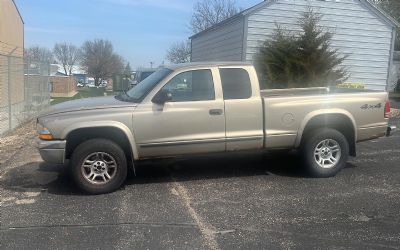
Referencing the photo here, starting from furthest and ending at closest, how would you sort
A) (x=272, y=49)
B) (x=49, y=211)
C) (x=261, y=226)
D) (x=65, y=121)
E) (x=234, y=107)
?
(x=272, y=49), (x=234, y=107), (x=65, y=121), (x=49, y=211), (x=261, y=226)

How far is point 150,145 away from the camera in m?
6.29

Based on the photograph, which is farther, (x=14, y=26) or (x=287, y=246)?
(x=14, y=26)

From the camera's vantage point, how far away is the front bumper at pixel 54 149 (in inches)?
235

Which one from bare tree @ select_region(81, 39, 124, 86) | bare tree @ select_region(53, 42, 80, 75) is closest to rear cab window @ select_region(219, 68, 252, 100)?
bare tree @ select_region(81, 39, 124, 86)

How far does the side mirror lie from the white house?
996cm

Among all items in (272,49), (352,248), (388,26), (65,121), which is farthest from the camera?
(388,26)

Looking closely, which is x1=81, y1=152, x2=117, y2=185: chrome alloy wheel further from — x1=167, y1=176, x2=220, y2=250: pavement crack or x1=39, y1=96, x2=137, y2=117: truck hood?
x1=167, y1=176, x2=220, y2=250: pavement crack

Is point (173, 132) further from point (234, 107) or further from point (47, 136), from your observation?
point (47, 136)

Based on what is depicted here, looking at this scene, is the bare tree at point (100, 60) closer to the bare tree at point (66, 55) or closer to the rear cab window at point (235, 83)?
the bare tree at point (66, 55)

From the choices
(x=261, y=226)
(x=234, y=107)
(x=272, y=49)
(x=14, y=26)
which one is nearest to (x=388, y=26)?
(x=272, y=49)

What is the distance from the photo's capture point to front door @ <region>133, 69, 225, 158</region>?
6.25 m

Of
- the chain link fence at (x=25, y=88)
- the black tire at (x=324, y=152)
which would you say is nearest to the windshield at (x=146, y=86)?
the black tire at (x=324, y=152)

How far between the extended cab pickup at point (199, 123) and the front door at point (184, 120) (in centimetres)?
1

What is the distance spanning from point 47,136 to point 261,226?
10.1ft
